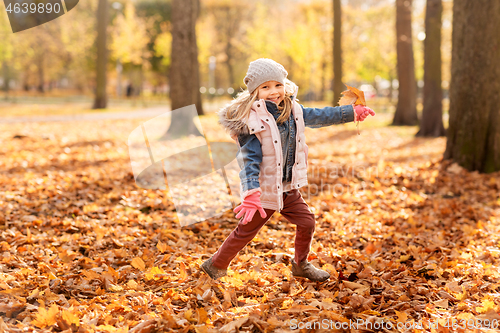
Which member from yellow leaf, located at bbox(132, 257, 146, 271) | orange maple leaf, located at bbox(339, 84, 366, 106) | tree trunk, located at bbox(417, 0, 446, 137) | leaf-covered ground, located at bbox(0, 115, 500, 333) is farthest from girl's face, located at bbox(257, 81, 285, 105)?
tree trunk, located at bbox(417, 0, 446, 137)

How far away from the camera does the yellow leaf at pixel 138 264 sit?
343cm

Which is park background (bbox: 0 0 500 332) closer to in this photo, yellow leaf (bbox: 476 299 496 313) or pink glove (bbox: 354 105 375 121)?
yellow leaf (bbox: 476 299 496 313)

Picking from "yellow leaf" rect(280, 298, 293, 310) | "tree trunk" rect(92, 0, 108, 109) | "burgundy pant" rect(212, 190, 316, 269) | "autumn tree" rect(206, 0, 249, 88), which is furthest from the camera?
"autumn tree" rect(206, 0, 249, 88)

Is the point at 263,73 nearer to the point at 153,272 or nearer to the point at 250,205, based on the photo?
the point at 250,205

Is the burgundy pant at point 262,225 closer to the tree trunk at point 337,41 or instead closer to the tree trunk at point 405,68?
the tree trunk at point 337,41

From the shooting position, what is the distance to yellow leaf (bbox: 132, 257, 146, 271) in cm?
343

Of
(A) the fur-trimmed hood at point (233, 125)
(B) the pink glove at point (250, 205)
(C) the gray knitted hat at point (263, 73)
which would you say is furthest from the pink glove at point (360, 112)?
(B) the pink glove at point (250, 205)

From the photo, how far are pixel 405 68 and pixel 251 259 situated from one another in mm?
14245

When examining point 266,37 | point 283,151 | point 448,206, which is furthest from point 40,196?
point 266,37

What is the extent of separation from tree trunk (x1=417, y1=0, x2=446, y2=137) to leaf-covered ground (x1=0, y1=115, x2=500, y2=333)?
6.06m

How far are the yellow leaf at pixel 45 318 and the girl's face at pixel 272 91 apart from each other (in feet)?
6.01

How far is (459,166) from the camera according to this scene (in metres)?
7.00

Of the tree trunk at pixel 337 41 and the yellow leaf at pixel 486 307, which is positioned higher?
the tree trunk at pixel 337 41

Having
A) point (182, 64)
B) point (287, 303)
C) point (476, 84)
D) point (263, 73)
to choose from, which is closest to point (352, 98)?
point (263, 73)
